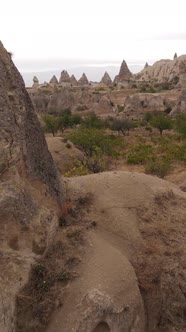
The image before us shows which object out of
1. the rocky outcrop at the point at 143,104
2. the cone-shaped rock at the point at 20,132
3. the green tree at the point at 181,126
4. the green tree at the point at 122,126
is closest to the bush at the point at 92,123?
the green tree at the point at 122,126

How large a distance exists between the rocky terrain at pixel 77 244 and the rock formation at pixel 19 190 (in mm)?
21

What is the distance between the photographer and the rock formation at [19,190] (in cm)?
777

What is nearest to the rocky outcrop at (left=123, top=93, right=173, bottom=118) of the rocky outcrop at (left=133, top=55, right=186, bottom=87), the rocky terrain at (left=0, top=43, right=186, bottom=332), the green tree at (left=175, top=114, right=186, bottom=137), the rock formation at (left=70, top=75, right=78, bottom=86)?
the green tree at (left=175, top=114, right=186, bottom=137)

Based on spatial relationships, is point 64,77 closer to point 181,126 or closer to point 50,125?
point 50,125

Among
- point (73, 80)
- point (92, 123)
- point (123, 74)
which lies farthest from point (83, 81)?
Answer: point (92, 123)

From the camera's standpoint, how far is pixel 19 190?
8523mm

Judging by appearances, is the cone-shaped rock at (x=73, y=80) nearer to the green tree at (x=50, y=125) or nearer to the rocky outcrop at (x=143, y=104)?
the rocky outcrop at (x=143, y=104)

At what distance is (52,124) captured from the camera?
36719mm

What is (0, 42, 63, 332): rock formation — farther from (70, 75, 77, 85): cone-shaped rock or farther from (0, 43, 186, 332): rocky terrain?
(70, 75, 77, 85): cone-shaped rock

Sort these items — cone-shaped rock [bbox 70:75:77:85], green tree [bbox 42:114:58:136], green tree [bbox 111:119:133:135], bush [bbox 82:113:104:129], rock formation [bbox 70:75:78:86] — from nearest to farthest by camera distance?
green tree [bbox 42:114:58:136]
green tree [bbox 111:119:133:135]
bush [bbox 82:113:104:129]
rock formation [bbox 70:75:78:86]
cone-shaped rock [bbox 70:75:77:85]

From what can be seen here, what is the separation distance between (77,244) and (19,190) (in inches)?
73.7

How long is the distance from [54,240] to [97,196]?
2.38 m

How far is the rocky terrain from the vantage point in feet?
25.3

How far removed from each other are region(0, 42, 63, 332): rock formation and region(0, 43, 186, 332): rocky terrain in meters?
0.02
